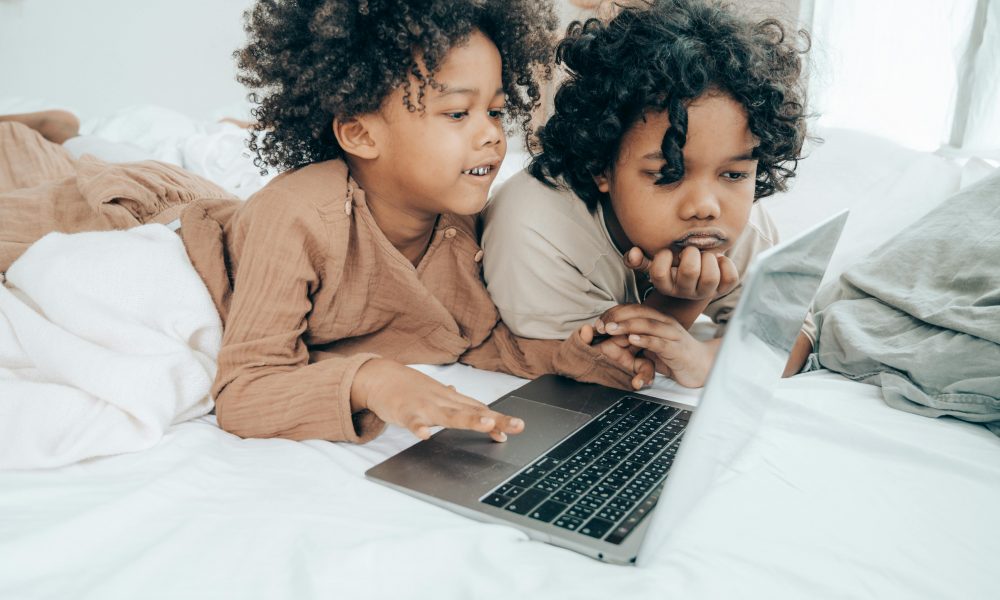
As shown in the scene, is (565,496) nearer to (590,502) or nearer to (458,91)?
(590,502)

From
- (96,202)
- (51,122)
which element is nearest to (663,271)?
(96,202)

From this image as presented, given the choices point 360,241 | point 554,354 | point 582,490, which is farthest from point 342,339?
point 582,490

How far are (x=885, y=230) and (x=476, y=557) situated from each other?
111 cm

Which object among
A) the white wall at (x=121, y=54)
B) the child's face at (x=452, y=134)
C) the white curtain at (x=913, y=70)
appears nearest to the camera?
the child's face at (x=452, y=134)

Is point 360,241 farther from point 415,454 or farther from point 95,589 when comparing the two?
point 95,589

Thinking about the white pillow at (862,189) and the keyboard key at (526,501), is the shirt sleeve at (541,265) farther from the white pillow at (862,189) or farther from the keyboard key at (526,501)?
the white pillow at (862,189)

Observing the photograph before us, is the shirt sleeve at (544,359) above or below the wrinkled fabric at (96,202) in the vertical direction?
below

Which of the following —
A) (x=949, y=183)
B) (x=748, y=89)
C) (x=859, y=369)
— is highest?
(x=748, y=89)

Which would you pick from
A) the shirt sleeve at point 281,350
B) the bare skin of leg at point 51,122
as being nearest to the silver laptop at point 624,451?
the shirt sleeve at point 281,350

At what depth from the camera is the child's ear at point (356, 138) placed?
92 cm

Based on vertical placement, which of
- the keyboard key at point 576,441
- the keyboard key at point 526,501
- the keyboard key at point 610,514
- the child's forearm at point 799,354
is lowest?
the child's forearm at point 799,354

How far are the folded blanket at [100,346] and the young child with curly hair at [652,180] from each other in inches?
16.1

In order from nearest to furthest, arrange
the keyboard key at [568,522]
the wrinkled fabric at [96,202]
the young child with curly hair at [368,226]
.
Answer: the keyboard key at [568,522] → the young child with curly hair at [368,226] → the wrinkled fabric at [96,202]

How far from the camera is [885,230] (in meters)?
1.32
